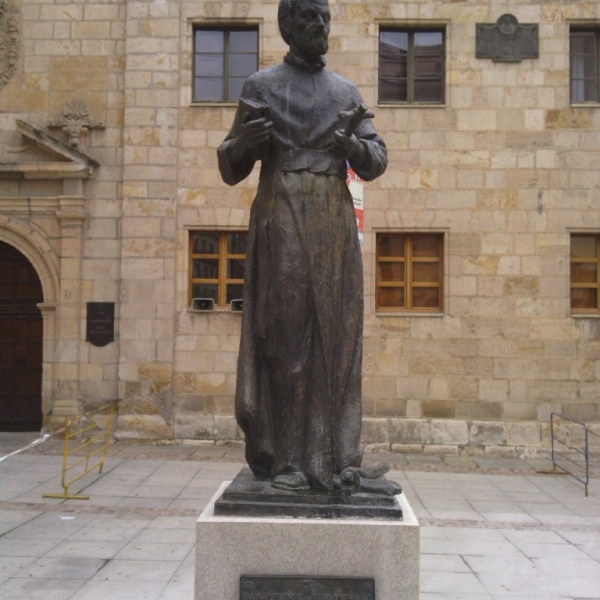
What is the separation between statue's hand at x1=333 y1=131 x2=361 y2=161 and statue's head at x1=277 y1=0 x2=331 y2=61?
469mm

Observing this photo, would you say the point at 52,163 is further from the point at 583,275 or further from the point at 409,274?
the point at 583,275

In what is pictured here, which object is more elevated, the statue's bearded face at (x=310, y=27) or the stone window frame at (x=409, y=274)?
the statue's bearded face at (x=310, y=27)

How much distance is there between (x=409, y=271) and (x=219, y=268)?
10.0 feet

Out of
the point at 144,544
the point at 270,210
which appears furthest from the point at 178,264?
the point at 270,210

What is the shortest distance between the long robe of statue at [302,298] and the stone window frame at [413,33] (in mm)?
8288

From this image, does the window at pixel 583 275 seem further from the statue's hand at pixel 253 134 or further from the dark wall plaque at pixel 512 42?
the statue's hand at pixel 253 134

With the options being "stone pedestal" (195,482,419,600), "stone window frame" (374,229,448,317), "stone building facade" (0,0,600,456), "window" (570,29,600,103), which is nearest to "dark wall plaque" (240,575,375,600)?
"stone pedestal" (195,482,419,600)

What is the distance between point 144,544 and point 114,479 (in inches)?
111

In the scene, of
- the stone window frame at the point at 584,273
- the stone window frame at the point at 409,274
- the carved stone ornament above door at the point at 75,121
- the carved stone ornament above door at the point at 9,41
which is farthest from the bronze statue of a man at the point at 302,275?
the carved stone ornament above door at the point at 9,41

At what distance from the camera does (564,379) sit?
10.9m

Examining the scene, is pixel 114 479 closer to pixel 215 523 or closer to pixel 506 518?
pixel 506 518

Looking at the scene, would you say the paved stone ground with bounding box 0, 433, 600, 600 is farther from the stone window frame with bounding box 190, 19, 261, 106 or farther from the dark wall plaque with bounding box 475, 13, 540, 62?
the dark wall plaque with bounding box 475, 13, 540, 62

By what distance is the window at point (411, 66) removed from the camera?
11430 mm

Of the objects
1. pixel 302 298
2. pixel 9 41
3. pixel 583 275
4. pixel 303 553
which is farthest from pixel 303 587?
pixel 9 41
